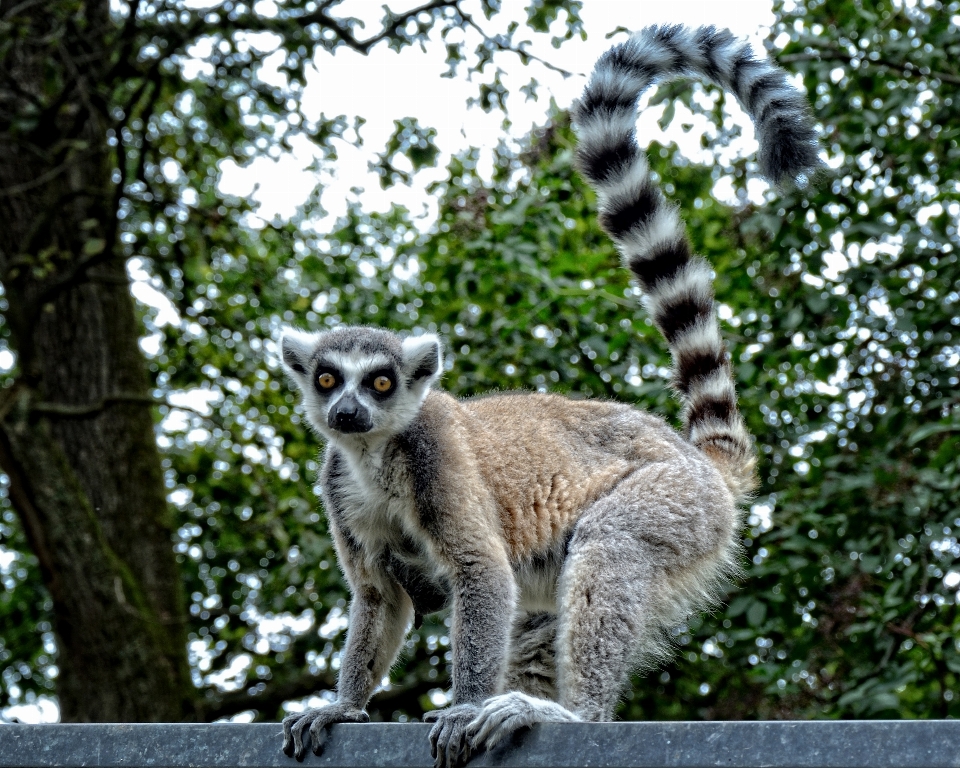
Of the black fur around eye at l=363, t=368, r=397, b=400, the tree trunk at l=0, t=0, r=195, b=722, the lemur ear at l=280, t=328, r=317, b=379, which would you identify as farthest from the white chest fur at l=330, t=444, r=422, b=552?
the tree trunk at l=0, t=0, r=195, b=722

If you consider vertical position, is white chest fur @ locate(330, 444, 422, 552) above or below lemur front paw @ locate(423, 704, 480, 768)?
above

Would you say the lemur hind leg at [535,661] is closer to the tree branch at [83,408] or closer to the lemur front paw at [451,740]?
the lemur front paw at [451,740]

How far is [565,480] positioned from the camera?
12.9ft

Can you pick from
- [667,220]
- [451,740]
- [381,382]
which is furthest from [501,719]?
[667,220]

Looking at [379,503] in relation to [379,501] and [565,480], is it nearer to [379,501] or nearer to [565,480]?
→ [379,501]

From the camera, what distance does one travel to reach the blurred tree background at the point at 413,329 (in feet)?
17.4

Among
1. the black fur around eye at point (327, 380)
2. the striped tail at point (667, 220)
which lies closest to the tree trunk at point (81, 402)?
the black fur around eye at point (327, 380)

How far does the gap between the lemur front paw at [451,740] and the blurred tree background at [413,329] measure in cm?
151

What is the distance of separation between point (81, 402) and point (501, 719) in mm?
6123

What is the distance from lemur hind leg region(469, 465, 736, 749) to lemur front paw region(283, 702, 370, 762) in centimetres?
56

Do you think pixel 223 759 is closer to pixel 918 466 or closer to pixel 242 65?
pixel 918 466

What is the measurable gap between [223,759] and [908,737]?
1.43 meters

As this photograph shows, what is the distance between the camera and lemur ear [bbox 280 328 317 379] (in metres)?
4.20

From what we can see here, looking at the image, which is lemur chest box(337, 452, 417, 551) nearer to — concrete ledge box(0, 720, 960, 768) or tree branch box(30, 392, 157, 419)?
concrete ledge box(0, 720, 960, 768)
